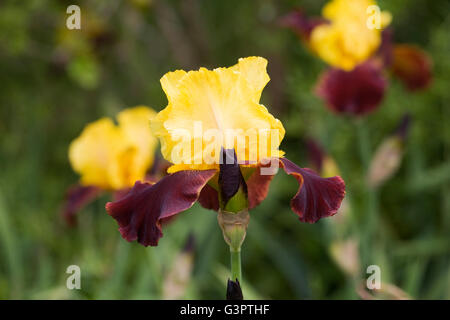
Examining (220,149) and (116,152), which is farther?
(116,152)

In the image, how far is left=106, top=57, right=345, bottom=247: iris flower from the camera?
0.87 m

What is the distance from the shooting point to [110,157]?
180cm

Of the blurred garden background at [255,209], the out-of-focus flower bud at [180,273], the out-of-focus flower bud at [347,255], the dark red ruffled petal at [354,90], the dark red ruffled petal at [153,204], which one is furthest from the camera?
the blurred garden background at [255,209]

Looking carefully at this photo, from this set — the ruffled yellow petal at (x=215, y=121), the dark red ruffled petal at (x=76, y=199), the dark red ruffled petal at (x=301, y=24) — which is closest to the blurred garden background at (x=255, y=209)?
the dark red ruffled petal at (x=76, y=199)

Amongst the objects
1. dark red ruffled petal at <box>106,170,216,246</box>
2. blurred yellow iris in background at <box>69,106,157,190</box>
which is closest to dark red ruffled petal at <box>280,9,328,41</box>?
blurred yellow iris in background at <box>69,106,157,190</box>

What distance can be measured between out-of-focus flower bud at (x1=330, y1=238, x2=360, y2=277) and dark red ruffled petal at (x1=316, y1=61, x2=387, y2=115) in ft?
1.47

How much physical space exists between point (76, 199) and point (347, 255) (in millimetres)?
959

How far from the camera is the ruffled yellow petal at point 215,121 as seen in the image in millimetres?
899

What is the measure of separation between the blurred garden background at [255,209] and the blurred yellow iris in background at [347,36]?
256mm

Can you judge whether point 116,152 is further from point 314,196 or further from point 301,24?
point 314,196

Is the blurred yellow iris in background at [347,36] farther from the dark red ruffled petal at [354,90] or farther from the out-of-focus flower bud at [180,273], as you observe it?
the out-of-focus flower bud at [180,273]

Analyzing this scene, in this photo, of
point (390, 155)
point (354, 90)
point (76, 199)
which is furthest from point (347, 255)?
point (76, 199)

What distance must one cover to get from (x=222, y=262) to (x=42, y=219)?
1034 millimetres
